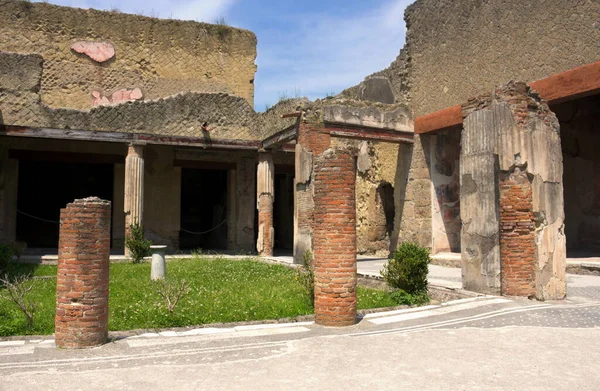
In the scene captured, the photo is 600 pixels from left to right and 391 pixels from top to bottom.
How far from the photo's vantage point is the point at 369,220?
15914 mm

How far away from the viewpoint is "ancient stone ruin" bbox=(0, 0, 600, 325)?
7129 mm

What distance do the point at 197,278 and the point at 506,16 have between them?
8.38 metres

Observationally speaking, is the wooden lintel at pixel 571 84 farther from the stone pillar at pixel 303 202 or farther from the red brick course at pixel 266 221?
the red brick course at pixel 266 221

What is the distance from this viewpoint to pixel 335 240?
561 centimetres

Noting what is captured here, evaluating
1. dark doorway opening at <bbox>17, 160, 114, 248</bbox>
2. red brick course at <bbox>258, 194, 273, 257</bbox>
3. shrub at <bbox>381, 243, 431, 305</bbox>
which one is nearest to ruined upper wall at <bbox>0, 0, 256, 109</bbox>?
dark doorway opening at <bbox>17, 160, 114, 248</bbox>

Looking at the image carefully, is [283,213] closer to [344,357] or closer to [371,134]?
[371,134]

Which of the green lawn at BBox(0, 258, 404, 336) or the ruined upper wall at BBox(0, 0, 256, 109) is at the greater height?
the ruined upper wall at BBox(0, 0, 256, 109)

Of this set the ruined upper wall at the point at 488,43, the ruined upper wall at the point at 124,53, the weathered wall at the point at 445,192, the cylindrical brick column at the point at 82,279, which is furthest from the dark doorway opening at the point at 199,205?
the cylindrical brick column at the point at 82,279

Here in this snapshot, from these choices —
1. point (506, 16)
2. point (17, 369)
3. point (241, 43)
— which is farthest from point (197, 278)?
point (241, 43)

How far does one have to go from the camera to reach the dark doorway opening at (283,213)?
1958 centimetres

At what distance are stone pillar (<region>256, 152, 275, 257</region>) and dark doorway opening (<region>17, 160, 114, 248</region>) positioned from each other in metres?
5.00

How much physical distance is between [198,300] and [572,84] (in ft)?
24.9

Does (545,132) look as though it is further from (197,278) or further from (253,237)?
(253,237)

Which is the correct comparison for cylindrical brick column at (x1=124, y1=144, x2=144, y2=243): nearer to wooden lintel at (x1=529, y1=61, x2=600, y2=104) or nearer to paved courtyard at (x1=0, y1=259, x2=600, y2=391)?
paved courtyard at (x1=0, y1=259, x2=600, y2=391)
